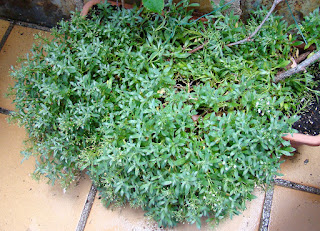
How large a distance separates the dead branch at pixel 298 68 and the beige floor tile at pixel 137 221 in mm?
875

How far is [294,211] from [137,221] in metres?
1.06

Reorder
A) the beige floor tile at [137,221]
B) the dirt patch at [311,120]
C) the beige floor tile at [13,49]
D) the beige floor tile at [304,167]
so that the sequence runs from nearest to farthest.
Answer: the dirt patch at [311,120], the beige floor tile at [137,221], the beige floor tile at [304,167], the beige floor tile at [13,49]

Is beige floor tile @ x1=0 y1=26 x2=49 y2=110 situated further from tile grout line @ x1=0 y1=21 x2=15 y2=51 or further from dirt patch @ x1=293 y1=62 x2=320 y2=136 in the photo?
dirt patch @ x1=293 y1=62 x2=320 y2=136

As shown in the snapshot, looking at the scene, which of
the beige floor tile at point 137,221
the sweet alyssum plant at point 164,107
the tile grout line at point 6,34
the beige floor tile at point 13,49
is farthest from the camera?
the tile grout line at point 6,34

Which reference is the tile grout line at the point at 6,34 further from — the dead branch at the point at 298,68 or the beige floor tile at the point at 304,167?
the beige floor tile at the point at 304,167

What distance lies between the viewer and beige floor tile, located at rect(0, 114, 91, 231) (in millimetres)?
2232

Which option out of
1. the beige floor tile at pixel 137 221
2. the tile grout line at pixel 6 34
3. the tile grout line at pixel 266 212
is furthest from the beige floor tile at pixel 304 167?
the tile grout line at pixel 6 34

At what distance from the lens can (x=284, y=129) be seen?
179cm

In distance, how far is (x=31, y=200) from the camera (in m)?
2.30

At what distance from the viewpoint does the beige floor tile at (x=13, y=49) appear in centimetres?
264

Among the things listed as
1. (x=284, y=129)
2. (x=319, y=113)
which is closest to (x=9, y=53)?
(x=284, y=129)

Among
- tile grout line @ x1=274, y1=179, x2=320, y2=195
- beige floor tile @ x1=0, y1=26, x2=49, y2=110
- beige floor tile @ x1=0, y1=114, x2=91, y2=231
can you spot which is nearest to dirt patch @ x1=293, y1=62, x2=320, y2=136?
tile grout line @ x1=274, y1=179, x2=320, y2=195

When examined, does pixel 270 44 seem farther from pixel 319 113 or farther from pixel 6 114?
pixel 6 114

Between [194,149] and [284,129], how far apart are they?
0.50 meters
